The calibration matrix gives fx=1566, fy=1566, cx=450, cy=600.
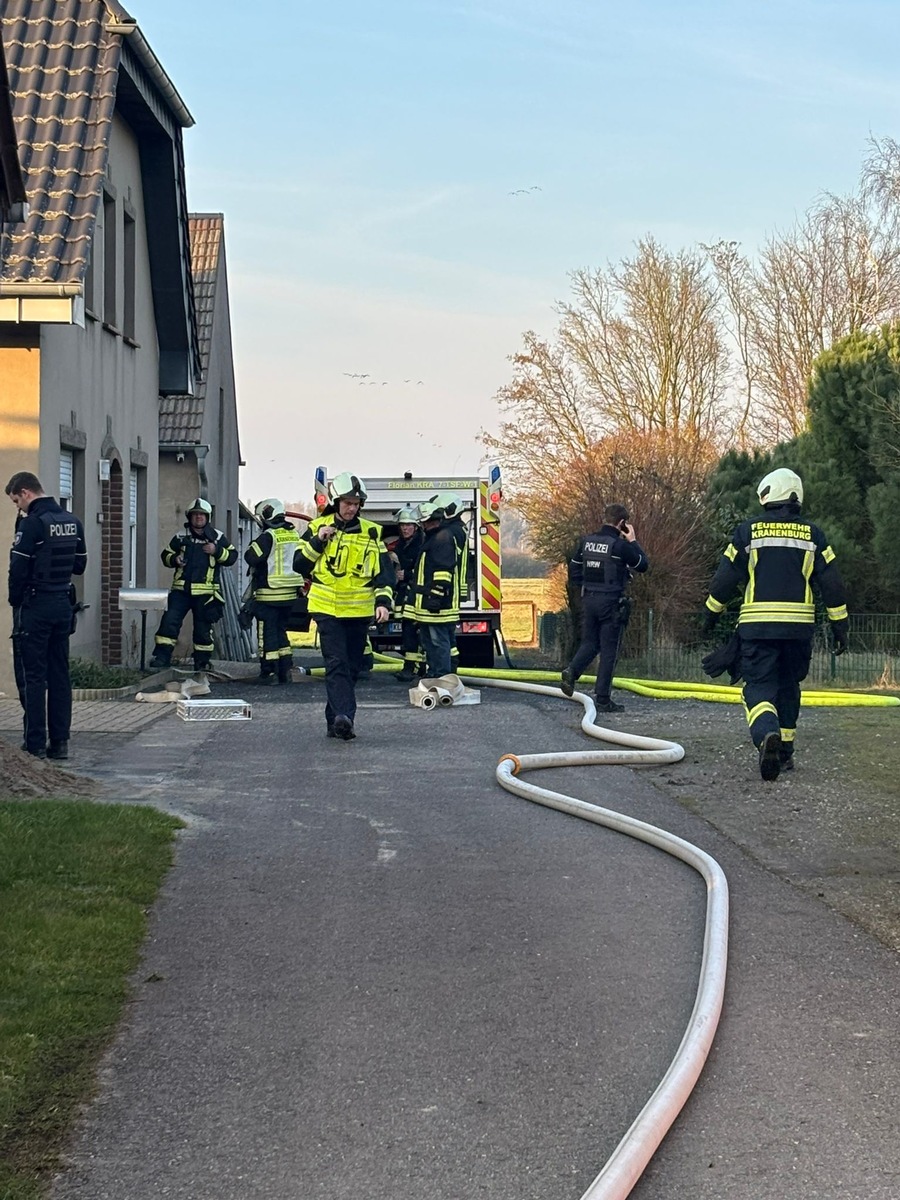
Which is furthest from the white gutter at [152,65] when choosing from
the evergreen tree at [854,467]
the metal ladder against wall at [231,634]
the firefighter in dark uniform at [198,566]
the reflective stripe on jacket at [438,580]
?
the evergreen tree at [854,467]

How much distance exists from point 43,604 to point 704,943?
20.1 feet

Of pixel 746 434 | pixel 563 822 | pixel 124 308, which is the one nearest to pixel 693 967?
pixel 563 822

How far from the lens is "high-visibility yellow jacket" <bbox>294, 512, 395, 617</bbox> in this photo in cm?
1176

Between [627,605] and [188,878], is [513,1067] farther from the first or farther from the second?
[627,605]

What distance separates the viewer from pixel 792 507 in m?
10.1

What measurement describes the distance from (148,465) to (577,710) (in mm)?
8853

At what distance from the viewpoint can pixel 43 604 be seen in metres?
10.5

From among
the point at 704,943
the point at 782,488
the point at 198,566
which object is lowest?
the point at 704,943

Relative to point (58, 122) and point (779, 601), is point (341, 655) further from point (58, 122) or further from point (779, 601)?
point (58, 122)

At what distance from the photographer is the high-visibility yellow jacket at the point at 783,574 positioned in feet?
32.5

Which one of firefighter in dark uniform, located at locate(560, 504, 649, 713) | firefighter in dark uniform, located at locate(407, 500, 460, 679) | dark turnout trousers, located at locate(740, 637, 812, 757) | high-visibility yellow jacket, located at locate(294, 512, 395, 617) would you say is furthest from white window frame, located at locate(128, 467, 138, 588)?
dark turnout trousers, located at locate(740, 637, 812, 757)

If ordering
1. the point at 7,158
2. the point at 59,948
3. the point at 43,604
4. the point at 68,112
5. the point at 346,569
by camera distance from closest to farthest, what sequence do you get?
the point at 59,948, the point at 7,158, the point at 43,604, the point at 346,569, the point at 68,112

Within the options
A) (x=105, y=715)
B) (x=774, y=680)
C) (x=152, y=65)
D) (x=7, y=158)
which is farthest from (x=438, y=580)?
(x=152, y=65)

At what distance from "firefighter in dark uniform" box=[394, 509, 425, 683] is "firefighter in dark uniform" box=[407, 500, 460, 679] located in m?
2.44
